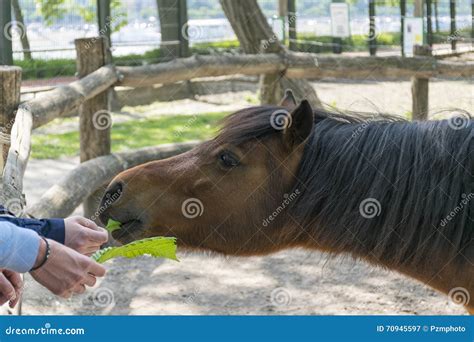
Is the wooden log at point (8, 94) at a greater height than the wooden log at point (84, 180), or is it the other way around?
the wooden log at point (8, 94)

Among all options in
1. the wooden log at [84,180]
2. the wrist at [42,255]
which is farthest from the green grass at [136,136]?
the wrist at [42,255]

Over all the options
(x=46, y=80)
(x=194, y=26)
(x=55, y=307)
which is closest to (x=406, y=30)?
(x=194, y=26)

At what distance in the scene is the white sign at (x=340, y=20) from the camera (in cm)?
1695

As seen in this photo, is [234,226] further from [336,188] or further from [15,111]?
[15,111]

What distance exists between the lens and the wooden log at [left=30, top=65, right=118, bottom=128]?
4.34 metres

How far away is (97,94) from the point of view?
6.10 metres

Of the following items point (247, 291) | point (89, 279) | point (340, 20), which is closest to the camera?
A: point (89, 279)

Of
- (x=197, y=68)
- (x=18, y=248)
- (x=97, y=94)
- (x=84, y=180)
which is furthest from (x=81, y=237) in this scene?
(x=197, y=68)

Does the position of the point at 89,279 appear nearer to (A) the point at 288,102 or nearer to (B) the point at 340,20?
(A) the point at 288,102

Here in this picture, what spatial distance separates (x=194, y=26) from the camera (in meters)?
15.7

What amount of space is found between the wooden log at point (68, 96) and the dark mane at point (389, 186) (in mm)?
1823

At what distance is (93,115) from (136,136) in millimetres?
4806

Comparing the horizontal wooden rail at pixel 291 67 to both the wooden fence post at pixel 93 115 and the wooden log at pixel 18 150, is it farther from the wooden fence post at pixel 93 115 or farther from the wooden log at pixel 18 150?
the wooden log at pixel 18 150

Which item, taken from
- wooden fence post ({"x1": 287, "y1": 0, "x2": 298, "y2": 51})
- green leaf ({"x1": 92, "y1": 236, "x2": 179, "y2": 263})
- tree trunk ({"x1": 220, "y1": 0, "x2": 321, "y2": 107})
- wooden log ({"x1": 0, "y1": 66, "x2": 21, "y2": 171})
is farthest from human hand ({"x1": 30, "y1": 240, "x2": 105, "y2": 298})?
wooden fence post ({"x1": 287, "y1": 0, "x2": 298, "y2": 51})
